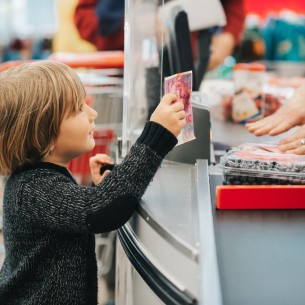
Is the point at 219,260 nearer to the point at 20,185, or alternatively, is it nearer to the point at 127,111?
the point at 20,185

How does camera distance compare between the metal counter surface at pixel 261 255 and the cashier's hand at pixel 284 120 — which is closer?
the metal counter surface at pixel 261 255

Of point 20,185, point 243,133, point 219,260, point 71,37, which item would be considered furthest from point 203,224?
point 71,37

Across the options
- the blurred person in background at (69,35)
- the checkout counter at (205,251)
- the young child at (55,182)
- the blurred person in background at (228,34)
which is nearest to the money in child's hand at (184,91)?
the young child at (55,182)

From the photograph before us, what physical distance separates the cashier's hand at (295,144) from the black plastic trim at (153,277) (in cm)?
49

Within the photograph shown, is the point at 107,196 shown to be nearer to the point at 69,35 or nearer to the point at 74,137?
the point at 74,137

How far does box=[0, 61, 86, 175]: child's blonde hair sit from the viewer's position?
163 centimetres

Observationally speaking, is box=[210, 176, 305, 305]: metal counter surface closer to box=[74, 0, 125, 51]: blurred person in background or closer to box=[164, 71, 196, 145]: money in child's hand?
box=[164, 71, 196, 145]: money in child's hand

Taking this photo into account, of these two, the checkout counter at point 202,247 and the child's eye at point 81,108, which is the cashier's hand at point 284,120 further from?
the child's eye at point 81,108

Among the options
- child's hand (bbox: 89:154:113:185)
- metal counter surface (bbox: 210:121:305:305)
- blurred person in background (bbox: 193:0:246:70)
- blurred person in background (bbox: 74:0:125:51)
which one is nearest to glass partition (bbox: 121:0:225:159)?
child's hand (bbox: 89:154:113:185)

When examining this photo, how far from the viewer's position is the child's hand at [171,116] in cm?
155

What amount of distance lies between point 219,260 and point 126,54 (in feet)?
3.15

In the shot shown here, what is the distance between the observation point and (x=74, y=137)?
166 centimetres

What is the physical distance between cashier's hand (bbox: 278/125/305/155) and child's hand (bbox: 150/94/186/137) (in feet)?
1.19

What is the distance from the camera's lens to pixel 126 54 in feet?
6.68
